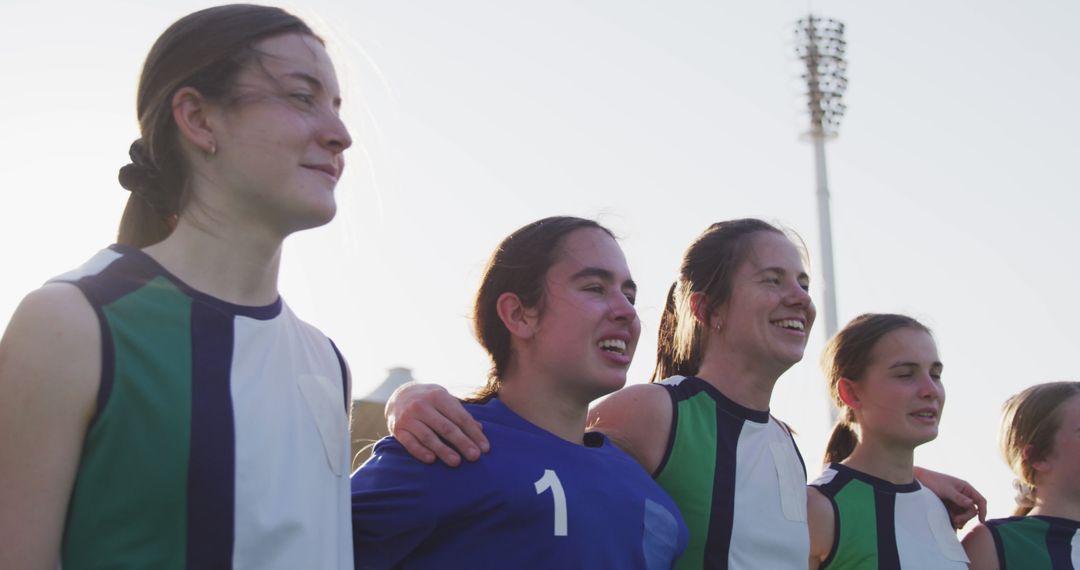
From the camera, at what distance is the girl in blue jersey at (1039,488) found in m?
Answer: 4.33

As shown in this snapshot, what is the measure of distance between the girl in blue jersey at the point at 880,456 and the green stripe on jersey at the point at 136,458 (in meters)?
Result: 2.62

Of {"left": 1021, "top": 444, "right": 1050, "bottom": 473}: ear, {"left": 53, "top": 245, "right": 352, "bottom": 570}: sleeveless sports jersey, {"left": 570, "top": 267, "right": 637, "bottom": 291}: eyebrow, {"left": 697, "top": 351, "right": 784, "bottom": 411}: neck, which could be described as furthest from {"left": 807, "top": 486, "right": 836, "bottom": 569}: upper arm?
{"left": 53, "top": 245, "right": 352, "bottom": 570}: sleeveless sports jersey

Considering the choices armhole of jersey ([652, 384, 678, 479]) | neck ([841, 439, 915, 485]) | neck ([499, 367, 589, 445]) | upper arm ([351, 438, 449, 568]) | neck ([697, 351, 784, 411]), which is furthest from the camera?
neck ([841, 439, 915, 485])

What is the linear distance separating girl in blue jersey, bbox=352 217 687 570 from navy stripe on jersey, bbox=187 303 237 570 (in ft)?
2.30

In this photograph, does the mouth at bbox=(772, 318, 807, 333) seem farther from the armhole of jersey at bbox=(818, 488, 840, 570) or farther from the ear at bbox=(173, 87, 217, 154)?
the ear at bbox=(173, 87, 217, 154)

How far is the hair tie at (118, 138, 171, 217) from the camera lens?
218 cm

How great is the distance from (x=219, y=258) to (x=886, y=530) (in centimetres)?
285

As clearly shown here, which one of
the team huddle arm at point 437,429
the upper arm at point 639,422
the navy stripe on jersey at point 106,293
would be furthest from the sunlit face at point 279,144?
the upper arm at point 639,422

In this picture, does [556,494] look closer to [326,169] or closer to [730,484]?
[730,484]

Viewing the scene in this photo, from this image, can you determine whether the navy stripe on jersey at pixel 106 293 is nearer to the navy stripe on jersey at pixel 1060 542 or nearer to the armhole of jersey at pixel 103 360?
the armhole of jersey at pixel 103 360

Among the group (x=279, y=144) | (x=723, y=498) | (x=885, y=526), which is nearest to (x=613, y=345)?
(x=723, y=498)

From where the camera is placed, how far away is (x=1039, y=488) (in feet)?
15.5

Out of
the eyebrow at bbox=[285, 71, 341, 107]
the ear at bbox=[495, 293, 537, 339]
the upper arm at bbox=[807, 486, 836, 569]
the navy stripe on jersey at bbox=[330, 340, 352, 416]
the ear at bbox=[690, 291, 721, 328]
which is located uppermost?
the eyebrow at bbox=[285, 71, 341, 107]

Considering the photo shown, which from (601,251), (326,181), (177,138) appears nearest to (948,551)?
(601,251)
